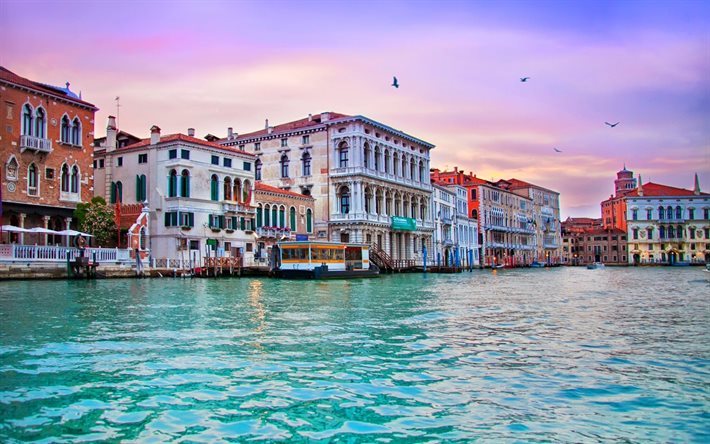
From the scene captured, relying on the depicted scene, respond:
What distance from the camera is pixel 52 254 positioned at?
1025 inches

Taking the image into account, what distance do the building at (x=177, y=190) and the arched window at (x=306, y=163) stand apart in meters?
10.8

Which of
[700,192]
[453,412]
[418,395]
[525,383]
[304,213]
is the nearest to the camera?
[453,412]

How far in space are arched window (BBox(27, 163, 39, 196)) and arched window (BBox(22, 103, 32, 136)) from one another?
141 cm

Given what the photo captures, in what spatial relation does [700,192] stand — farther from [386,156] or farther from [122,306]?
[122,306]

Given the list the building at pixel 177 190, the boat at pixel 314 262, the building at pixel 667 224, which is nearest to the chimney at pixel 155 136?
the building at pixel 177 190

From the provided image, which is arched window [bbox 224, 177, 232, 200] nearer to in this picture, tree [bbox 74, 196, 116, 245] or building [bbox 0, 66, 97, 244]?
tree [bbox 74, 196, 116, 245]

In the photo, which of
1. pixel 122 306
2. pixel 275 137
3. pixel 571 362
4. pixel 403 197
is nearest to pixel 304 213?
pixel 275 137

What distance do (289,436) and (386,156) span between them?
4599cm

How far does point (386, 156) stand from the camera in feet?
165

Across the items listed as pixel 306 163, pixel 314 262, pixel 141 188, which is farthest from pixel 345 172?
pixel 141 188

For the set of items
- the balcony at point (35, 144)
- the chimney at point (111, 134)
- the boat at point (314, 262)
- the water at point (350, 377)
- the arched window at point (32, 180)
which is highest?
the chimney at point (111, 134)

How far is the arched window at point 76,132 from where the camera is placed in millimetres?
30875

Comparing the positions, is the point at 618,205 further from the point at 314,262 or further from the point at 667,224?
the point at 314,262

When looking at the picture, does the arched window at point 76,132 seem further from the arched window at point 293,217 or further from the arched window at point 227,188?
the arched window at point 293,217
